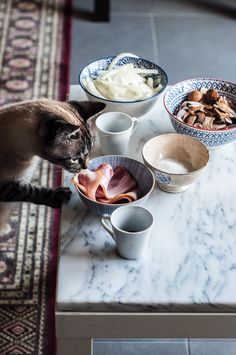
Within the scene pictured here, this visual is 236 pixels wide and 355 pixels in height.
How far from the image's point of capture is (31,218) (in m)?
1.68

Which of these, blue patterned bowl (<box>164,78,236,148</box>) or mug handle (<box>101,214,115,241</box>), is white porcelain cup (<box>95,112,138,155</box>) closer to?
blue patterned bowl (<box>164,78,236,148</box>)

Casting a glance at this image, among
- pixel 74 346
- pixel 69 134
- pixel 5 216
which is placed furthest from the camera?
pixel 5 216

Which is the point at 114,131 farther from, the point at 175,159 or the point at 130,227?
the point at 130,227

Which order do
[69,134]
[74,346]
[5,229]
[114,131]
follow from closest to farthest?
[74,346] < [69,134] < [114,131] < [5,229]

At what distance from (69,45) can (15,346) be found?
1325mm

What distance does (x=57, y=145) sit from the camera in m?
1.15

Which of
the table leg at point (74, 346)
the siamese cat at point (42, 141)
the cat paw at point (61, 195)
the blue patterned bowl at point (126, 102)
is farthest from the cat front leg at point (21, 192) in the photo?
the table leg at point (74, 346)

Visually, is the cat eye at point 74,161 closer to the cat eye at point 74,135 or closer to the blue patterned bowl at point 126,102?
→ the cat eye at point 74,135

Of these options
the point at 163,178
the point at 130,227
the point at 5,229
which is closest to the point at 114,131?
the point at 163,178

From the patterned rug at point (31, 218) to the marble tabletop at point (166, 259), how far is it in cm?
42

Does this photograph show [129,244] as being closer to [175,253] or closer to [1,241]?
[175,253]

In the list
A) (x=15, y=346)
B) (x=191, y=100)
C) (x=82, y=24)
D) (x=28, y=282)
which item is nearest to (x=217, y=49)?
(x=82, y=24)

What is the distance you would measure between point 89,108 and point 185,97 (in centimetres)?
23

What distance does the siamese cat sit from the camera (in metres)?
1.14
